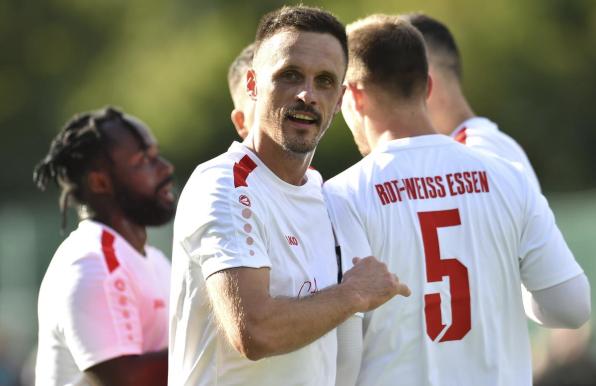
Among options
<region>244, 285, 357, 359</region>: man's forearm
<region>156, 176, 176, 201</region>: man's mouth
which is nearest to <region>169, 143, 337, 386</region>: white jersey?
<region>244, 285, 357, 359</region>: man's forearm

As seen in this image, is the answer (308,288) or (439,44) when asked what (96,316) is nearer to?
(308,288)

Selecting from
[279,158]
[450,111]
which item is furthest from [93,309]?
[450,111]

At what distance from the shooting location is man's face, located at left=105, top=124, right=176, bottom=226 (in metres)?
6.37

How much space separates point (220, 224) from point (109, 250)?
1.65 m

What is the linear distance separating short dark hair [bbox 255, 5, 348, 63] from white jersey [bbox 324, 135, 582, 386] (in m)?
0.59

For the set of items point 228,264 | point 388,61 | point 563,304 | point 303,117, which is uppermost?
point 388,61

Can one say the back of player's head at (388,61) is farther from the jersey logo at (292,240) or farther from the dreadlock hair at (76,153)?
the dreadlock hair at (76,153)

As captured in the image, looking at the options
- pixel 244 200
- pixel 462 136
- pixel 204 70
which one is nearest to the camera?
pixel 244 200

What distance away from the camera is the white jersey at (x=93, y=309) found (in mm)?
5578

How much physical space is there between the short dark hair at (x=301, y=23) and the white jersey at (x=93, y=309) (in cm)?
149

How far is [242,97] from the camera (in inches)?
246

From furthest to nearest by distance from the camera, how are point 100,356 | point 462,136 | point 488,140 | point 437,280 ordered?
point 462,136 → point 488,140 → point 100,356 → point 437,280

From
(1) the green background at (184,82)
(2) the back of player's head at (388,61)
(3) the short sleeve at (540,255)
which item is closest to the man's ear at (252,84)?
(2) the back of player's head at (388,61)

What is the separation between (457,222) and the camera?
5.04 meters
